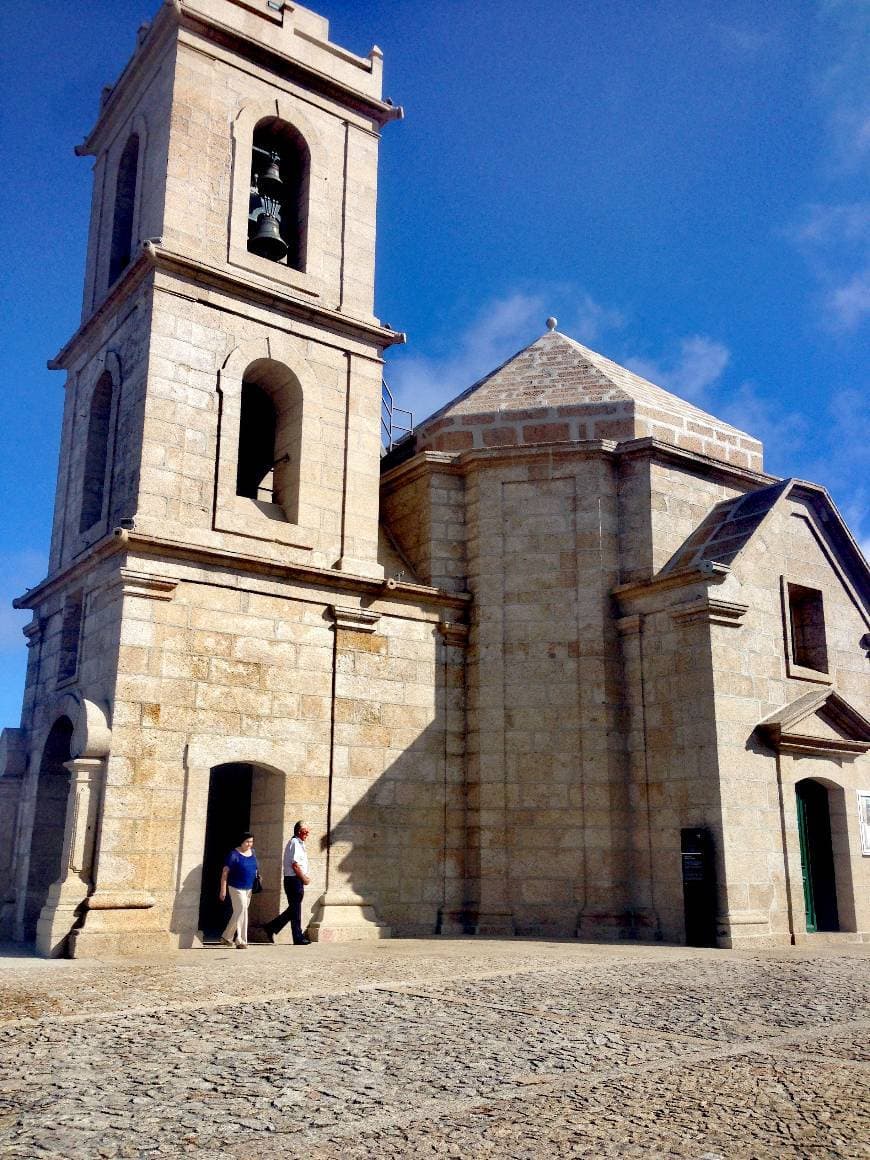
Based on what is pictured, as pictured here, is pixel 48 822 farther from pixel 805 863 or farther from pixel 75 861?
pixel 805 863

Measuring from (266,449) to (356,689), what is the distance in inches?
172

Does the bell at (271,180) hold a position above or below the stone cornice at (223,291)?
above

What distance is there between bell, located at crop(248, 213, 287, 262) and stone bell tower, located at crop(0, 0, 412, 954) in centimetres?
4

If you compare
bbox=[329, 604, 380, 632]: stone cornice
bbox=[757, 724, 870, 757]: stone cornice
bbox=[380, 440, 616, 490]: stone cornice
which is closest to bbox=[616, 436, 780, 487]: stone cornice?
bbox=[380, 440, 616, 490]: stone cornice

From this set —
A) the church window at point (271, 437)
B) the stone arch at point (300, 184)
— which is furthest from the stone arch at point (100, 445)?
the stone arch at point (300, 184)

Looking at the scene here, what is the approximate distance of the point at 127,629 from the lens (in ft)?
39.3

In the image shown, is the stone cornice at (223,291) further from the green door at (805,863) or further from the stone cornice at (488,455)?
the green door at (805,863)

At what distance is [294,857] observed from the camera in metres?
12.3

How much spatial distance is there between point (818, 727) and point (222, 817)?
8.46 meters

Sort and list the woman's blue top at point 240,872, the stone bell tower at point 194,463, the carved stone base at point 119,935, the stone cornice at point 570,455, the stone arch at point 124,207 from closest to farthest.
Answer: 1. the carved stone base at point 119,935
2. the woman's blue top at point 240,872
3. the stone bell tower at point 194,463
4. the stone cornice at point 570,455
5. the stone arch at point 124,207

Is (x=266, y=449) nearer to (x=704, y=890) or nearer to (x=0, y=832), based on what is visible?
(x=0, y=832)

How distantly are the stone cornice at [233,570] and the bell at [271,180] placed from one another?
5.79m

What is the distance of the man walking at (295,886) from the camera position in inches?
482

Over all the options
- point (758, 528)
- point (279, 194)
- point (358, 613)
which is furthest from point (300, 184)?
point (758, 528)
